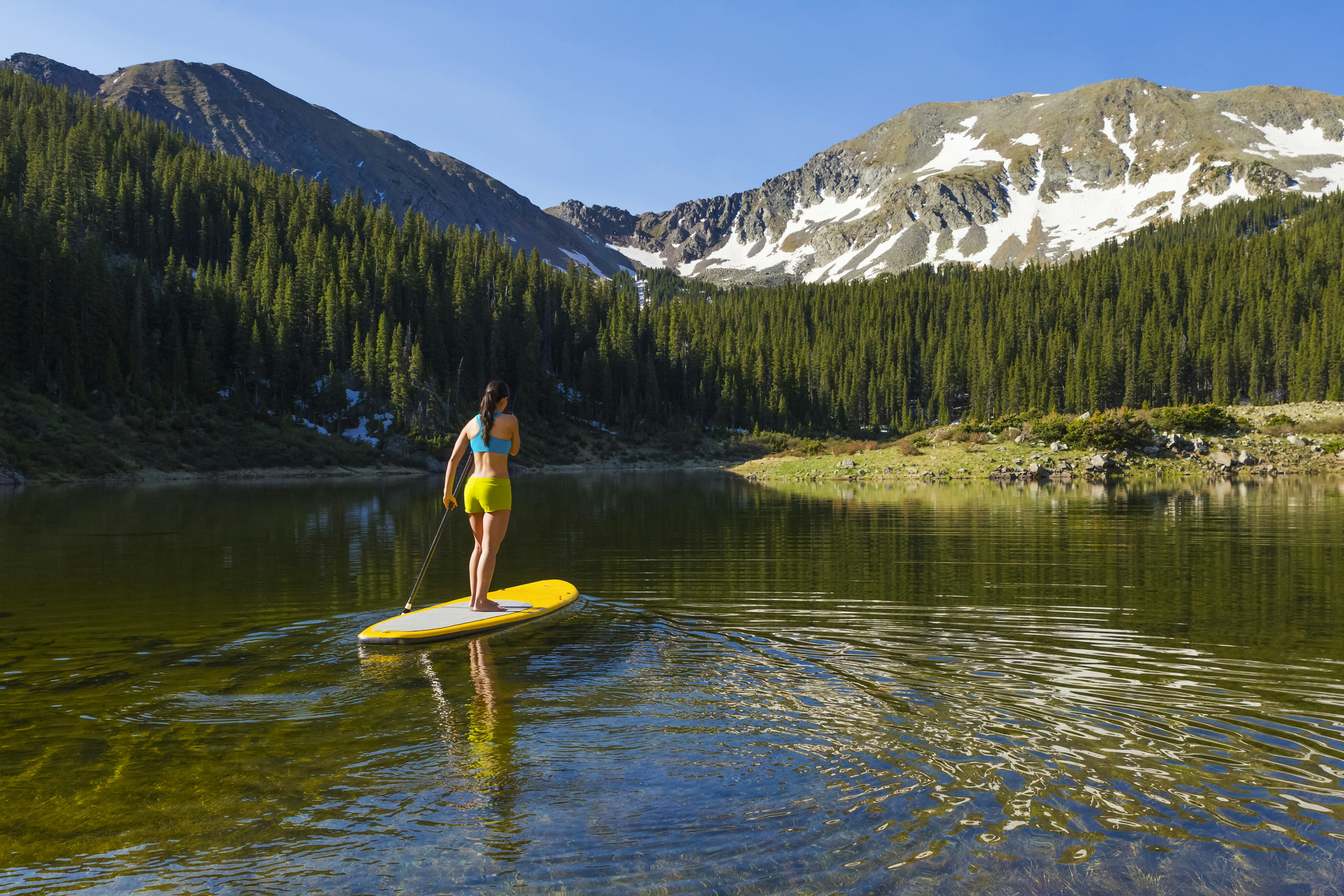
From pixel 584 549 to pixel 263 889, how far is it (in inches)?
639

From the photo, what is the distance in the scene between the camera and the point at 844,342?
5586 inches

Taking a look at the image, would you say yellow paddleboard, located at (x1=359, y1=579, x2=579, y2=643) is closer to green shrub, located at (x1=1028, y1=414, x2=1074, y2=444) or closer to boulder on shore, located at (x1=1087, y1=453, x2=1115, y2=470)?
boulder on shore, located at (x1=1087, y1=453, x2=1115, y2=470)

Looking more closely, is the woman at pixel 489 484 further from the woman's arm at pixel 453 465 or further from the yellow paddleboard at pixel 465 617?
Result: the yellow paddleboard at pixel 465 617

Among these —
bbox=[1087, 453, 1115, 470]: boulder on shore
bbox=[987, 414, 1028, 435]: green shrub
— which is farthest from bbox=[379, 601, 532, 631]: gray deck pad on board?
bbox=[987, 414, 1028, 435]: green shrub

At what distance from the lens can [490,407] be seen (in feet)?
36.7

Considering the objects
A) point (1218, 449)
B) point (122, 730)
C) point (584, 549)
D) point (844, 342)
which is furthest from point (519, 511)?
point (844, 342)

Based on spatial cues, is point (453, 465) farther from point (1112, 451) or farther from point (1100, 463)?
point (1112, 451)

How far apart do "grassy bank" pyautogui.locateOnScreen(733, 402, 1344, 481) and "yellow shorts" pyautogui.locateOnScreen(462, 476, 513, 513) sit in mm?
45242

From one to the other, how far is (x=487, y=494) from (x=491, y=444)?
0.70m

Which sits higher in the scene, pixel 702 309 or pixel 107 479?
pixel 702 309

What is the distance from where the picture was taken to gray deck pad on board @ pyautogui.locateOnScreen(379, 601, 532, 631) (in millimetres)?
10094

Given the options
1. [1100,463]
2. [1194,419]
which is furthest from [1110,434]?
[1194,419]

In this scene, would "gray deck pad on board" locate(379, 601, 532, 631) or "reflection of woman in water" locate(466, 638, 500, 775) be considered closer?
"reflection of woman in water" locate(466, 638, 500, 775)

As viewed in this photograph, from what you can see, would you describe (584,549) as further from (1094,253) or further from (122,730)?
(1094,253)
